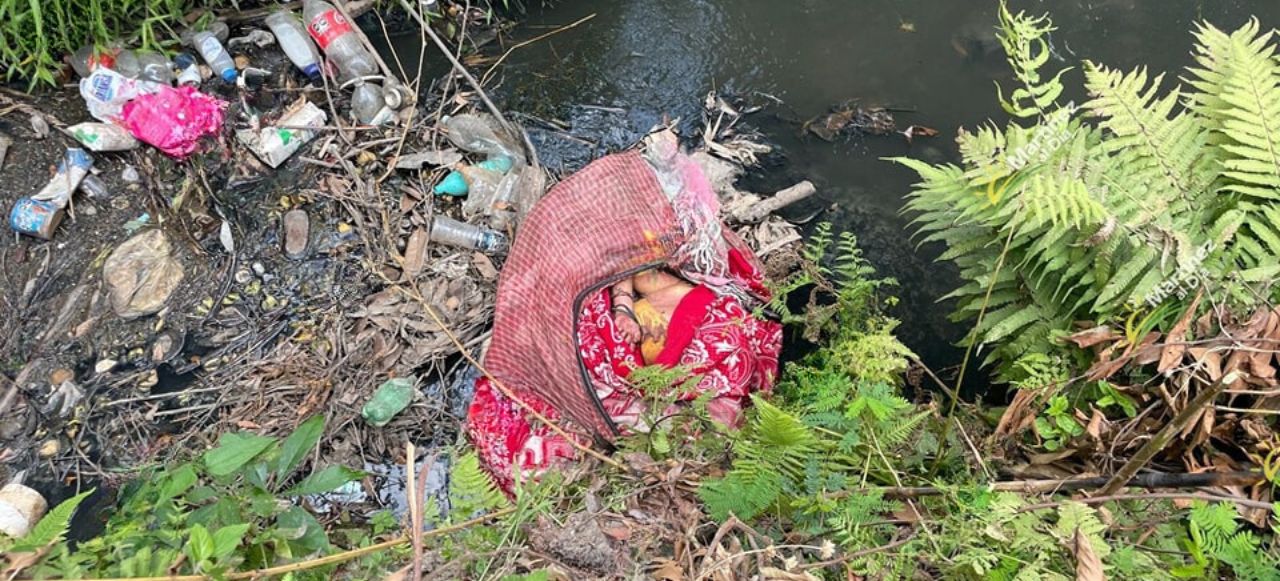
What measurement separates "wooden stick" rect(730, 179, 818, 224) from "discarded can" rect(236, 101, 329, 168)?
6.86 ft

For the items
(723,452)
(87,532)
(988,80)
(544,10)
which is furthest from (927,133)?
(87,532)

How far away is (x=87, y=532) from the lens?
2998 millimetres

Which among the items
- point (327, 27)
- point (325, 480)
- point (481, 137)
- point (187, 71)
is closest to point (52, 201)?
point (187, 71)

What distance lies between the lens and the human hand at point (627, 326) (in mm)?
3416

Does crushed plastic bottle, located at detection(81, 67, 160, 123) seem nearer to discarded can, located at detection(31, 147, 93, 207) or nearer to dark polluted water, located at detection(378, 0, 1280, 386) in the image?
discarded can, located at detection(31, 147, 93, 207)

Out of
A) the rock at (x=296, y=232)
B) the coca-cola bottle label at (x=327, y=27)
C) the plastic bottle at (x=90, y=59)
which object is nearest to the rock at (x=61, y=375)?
the rock at (x=296, y=232)

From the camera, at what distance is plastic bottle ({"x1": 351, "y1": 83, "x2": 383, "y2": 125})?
3965mm

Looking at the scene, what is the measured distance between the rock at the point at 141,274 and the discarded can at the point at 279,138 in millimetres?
567

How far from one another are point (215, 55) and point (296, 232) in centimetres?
100

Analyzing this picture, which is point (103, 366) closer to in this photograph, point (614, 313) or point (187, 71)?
point (187, 71)

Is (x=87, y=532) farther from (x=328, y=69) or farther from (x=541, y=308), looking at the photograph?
(x=328, y=69)

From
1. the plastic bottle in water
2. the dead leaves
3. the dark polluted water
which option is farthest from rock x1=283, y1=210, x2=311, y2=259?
the dark polluted water

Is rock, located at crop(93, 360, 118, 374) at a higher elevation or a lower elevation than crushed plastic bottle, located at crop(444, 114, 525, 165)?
lower

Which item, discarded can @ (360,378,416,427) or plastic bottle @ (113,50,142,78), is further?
plastic bottle @ (113,50,142,78)
